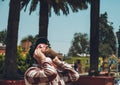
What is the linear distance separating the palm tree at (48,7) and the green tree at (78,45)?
76.6 m

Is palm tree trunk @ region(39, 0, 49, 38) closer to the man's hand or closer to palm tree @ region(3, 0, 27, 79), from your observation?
palm tree @ region(3, 0, 27, 79)

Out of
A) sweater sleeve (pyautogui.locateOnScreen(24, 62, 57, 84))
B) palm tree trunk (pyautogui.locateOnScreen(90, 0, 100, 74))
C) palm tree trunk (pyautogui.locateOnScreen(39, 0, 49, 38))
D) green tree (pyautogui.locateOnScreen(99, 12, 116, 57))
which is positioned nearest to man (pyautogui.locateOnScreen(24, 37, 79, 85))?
sweater sleeve (pyautogui.locateOnScreen(24, 62, 57, 84))

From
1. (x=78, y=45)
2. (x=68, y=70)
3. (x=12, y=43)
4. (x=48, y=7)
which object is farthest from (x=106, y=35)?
(x=68, y=70)

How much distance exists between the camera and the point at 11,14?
63.1 ft

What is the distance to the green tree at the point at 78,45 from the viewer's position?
102062 mm

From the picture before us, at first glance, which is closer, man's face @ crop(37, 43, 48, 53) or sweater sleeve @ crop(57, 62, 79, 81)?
man's face @ crop(37, 43, 48, 53)

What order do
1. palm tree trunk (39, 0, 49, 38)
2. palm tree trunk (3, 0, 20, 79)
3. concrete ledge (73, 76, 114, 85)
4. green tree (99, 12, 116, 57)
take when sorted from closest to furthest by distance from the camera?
1. palm tree trunk (3, 0, 20, 79)
2. concrete ledge (73, 76, 114, 85)
3. palm tree trunk (39, 0, 49, 38)
4. green tree (99, 12, 116, 57)

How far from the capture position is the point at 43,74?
139 inches

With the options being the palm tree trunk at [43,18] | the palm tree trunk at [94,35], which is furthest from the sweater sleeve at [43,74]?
the palm tree trunk at [43,18]

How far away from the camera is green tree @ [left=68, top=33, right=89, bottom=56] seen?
102062mm

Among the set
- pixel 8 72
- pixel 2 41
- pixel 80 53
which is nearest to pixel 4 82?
pixel 8 72

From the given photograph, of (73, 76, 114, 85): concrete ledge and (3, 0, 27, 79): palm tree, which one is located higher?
(3, 0, 27, 79): palm tree

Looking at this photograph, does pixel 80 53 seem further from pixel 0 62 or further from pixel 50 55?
pixel 50 55

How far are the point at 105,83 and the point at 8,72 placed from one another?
534 centimetres
